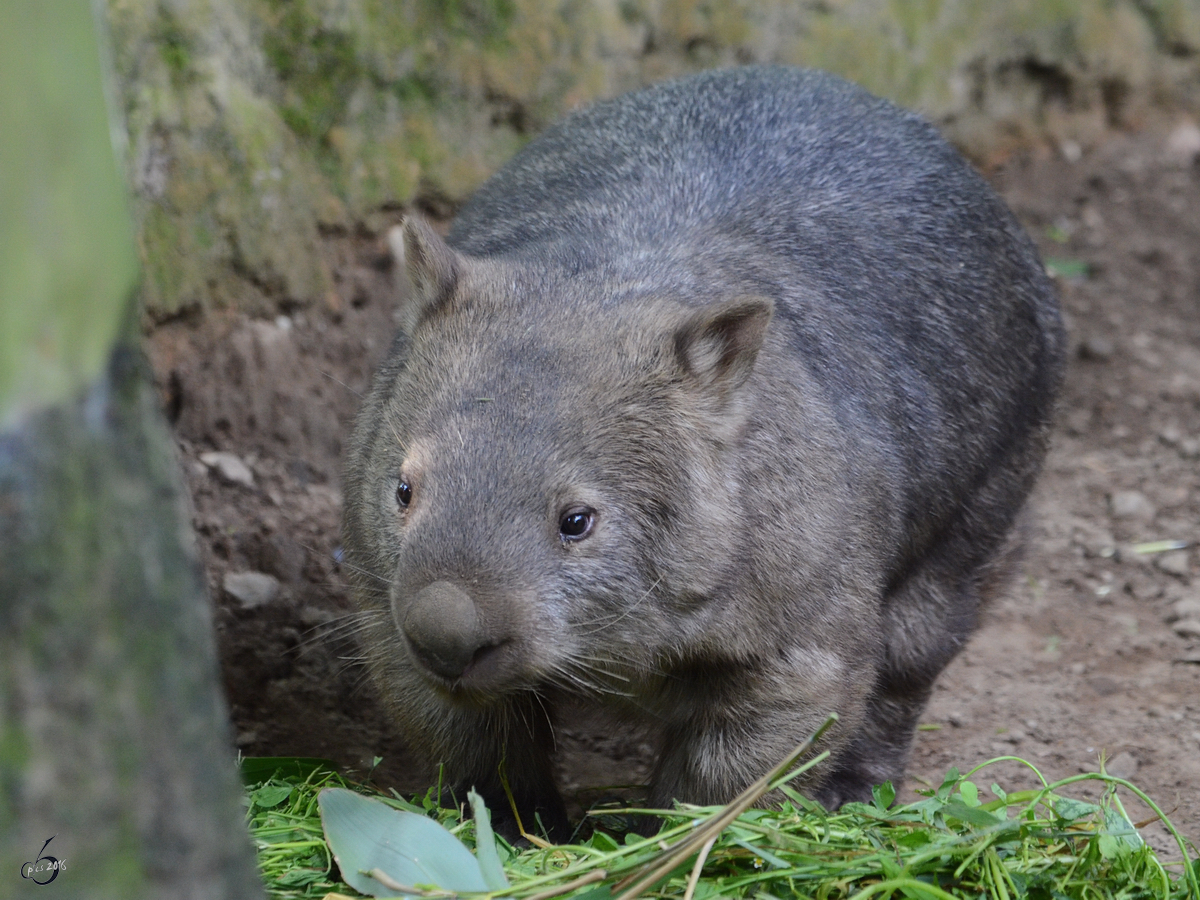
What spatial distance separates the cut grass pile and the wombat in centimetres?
41

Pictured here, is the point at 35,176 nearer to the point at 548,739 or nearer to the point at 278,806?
the point at 278,806

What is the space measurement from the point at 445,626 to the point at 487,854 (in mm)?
551

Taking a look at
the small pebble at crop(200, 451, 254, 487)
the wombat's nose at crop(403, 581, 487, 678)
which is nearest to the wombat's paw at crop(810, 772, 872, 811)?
the wombat's nose at crop(403, 581, 487, 678)

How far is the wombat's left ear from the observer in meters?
3.58

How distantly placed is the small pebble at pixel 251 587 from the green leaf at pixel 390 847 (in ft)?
6.47

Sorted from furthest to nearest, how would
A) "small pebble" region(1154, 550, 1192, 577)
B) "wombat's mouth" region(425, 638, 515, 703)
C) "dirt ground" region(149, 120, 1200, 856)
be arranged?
"small pebble" region(1154, 550, 1192, 577) → "dirt ground" region(149, 120, 1200, 856) → "wombat's mouth" region(425, 638, 515, 703)

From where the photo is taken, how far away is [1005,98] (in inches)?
339

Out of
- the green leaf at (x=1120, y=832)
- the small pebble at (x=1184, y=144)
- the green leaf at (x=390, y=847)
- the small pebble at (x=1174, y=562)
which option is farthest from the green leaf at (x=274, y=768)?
the small pebble at (x=1184, y=144)

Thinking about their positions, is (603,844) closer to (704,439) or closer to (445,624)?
(445,624)

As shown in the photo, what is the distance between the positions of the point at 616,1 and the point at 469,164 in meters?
1.19

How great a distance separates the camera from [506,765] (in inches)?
165

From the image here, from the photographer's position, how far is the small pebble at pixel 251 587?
5.26m

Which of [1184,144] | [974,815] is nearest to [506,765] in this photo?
[974,815]

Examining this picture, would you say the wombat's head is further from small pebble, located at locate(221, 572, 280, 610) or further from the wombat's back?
small pebble, located at locate(221, 572, 280, 610)
